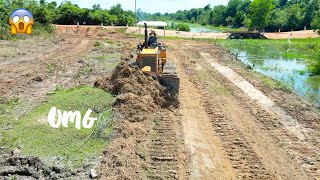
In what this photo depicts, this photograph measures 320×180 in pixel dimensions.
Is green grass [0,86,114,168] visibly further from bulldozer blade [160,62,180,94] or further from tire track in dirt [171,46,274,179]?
tire track in dirt [171,46,274,179]

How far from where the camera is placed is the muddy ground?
31.1ft

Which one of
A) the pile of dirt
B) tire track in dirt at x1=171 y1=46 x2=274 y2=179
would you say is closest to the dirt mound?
the pile of dirt

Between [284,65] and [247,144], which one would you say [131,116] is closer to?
[247,144]

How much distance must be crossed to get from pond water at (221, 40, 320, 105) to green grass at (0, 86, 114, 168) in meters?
10.7

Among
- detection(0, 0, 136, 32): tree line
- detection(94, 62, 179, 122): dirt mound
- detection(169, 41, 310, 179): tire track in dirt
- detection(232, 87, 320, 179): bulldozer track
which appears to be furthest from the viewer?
detection(0, 0, 136, 32): tree line

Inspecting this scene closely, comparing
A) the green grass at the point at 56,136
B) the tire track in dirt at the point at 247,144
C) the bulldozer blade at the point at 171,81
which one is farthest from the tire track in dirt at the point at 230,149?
the green grass at the point at 56,136

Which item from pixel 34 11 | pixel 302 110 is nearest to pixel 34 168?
pixel 302 110

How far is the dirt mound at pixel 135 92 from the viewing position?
43.2 ft

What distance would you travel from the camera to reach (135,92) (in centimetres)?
1409

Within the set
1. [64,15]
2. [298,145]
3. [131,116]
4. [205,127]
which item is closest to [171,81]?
[131,116]

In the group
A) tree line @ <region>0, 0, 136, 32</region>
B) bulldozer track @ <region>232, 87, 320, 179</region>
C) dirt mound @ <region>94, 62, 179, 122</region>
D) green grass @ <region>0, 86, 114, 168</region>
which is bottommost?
bulldozer track @ <region>232, 87, 320, 179</region>

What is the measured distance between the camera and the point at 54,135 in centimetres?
1076

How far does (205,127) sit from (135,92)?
317 centimetres

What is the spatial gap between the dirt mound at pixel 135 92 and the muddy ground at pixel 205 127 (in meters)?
0.04
